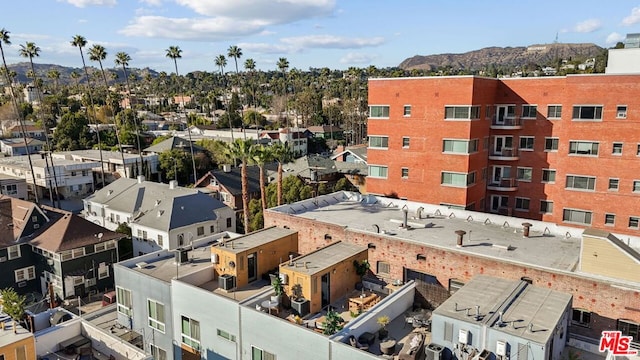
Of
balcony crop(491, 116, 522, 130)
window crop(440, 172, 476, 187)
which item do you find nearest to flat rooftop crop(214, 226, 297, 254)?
window crop(440, 172, 476, 187)

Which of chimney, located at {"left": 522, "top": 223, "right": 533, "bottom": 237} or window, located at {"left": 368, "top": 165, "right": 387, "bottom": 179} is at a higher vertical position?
window, located at {"left": 368, "top": 165, "right": 387, "bottom": 179}

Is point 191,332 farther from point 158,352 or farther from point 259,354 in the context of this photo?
point 259,354

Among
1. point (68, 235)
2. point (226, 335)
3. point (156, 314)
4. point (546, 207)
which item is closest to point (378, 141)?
point (546, 207)

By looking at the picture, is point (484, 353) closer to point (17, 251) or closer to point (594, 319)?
point (594, 319)

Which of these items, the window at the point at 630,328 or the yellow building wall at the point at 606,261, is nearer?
the window at the point at 630,328

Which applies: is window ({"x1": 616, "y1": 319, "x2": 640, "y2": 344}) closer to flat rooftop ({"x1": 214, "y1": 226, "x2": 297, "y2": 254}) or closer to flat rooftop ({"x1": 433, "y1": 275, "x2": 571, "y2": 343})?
flat rooftop ({"x1": 433, "y1": 275, "x2": 571, "y2": 343})

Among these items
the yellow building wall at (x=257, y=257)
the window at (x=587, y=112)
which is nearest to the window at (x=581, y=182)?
the window at (x=587, y=112)

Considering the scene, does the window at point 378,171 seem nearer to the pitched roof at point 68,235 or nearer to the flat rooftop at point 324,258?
the flat rooftop at point 324,258
